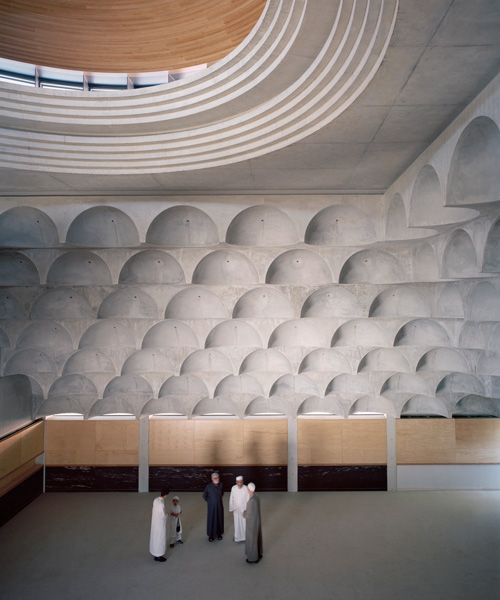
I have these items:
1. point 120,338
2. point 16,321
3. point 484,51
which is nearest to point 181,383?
point 120,338

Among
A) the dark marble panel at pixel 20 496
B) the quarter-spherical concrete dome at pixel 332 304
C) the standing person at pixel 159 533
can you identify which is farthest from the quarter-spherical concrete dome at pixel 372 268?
the dark marble panel at pixel 20 496

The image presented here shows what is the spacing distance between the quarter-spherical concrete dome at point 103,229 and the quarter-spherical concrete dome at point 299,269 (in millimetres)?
3146

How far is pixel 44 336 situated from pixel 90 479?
4565 millimetres

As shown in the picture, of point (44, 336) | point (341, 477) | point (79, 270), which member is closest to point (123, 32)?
point (79, 270)

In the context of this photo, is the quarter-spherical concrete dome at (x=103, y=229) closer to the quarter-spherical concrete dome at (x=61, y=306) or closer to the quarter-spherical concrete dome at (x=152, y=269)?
the quarter-spherical concrete dome at (x=152, y=269)

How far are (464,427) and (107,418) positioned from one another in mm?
10352

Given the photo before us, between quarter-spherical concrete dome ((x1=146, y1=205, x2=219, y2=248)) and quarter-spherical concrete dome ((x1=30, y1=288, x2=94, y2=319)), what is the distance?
299 centimetres

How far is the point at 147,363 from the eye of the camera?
12.4m

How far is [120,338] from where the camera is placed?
11891 mm

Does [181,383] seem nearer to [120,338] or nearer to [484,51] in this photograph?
[120,338]

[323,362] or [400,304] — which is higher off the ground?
[400,304]

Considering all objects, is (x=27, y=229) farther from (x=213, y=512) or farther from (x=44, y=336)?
(x=213, y=512)

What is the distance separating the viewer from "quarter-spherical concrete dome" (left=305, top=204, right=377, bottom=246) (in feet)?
30.5

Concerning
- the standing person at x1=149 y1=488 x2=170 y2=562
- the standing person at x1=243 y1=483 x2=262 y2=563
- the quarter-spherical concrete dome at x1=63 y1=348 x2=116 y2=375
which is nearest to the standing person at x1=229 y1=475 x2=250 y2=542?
the standing person at x1=243 y1=483 x2=262 y2=563
